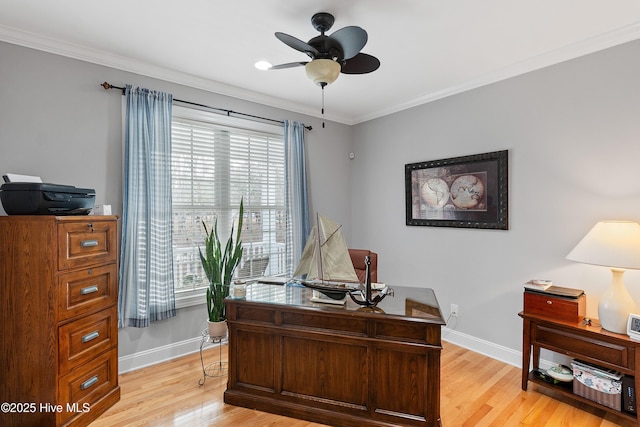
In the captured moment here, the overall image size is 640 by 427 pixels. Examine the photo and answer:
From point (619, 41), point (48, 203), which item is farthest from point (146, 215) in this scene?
point (619, 41)

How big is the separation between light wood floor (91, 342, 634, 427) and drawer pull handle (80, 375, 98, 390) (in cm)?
25

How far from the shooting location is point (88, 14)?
2059 mm

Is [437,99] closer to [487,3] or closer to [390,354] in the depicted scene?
[487,3]

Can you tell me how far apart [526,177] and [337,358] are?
2.28 meters

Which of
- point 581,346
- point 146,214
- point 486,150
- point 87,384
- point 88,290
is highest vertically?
point 486,150

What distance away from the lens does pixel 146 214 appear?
273cm

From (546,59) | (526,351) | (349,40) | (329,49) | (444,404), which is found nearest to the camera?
(349,40)

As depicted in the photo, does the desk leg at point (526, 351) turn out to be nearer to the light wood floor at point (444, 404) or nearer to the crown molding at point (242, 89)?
the light wood floor at point (444, 404)

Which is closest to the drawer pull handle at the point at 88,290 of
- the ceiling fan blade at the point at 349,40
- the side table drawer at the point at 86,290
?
the side table drawer at the point at 86,290

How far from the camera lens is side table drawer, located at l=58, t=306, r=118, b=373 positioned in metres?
1.90

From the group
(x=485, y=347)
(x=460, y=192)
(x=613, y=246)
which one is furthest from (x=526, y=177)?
(x=485, y=347)

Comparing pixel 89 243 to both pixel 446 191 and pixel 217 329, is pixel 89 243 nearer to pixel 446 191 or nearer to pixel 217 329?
pixel 217 329

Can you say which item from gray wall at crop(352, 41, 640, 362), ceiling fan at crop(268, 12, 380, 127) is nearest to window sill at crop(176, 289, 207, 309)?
gray wall at crop(352, 41, 640, 362)

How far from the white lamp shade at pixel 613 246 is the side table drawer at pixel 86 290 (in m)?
3.32
